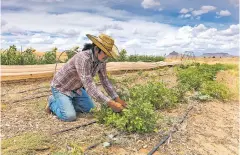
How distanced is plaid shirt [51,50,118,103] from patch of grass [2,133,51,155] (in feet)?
2.46

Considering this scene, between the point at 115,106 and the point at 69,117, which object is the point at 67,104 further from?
the point at 115,106

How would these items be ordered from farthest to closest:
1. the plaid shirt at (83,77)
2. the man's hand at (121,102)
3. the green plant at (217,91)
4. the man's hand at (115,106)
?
1. the green plant at (217,91)
2. the man's hand at (121,102)
3. the plaid shirt at (83,77)
4. the man's hand at (115,106)

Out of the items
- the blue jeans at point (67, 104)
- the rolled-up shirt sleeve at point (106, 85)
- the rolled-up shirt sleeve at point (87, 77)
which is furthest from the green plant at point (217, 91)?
the rolled-up shirt sleeve at point (87, 77)

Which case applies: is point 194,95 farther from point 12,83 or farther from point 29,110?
point 12,83

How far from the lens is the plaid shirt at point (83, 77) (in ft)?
12.9

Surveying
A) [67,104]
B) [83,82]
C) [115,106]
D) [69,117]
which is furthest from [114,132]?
[67,104]

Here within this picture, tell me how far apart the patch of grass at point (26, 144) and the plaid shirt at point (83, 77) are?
749 millimetres

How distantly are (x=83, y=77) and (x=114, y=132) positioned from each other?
72 cm

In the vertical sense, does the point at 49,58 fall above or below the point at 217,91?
above

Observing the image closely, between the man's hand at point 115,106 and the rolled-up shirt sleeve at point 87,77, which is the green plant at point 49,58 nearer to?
the rolled-up shirt sleeve at point 87,77

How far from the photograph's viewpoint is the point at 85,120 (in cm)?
449

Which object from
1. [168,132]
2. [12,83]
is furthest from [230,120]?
[12,83]

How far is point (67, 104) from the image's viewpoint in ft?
14.7

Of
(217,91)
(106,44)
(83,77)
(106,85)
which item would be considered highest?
(106,44)
